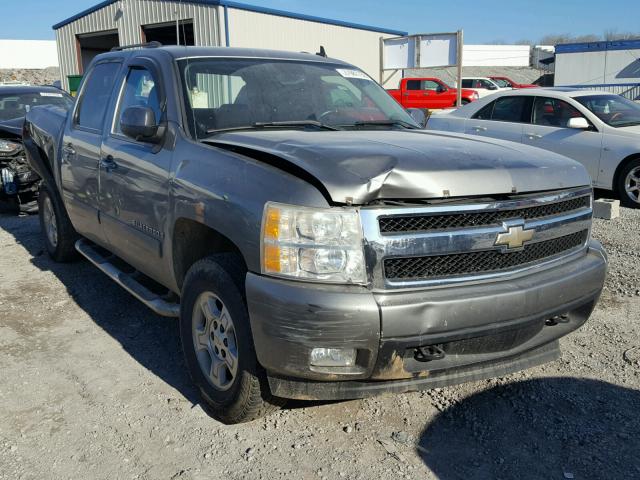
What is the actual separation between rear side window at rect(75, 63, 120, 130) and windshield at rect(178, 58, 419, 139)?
1.02 m

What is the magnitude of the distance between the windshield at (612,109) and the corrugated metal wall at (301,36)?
584 inches

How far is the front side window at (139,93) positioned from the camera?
390 cm

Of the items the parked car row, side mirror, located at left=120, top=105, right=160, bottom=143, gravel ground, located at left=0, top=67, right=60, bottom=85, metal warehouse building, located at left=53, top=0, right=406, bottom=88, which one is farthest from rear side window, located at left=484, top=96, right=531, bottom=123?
gravel ground, located at left=0, top=67, right=60, bottom=85

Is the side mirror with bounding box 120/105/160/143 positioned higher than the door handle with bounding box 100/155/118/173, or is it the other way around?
the side mirror with bounding box 120/105/160/143

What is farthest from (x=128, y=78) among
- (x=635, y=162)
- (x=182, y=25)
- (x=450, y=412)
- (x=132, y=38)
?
(x=132, y=38)

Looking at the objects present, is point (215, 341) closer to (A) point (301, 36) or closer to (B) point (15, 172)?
(B) point (15, 172)

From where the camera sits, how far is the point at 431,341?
8.63 feet

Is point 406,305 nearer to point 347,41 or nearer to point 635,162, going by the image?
point 635,162

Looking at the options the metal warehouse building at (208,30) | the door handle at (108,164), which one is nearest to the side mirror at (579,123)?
the door handle at (108,164)

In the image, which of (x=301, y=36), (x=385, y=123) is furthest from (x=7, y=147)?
(x=301, y=36)

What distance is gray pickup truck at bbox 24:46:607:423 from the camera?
257 cm

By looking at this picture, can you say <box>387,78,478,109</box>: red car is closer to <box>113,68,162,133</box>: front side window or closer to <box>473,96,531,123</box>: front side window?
<box>473,96,531,123</box>: front side window

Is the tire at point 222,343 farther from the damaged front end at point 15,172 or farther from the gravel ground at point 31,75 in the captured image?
the gravel ground at point 31,75

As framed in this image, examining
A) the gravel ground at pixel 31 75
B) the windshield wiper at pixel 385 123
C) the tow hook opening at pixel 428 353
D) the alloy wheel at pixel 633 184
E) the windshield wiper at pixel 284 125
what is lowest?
the alloy wheel at pixel 633 184
